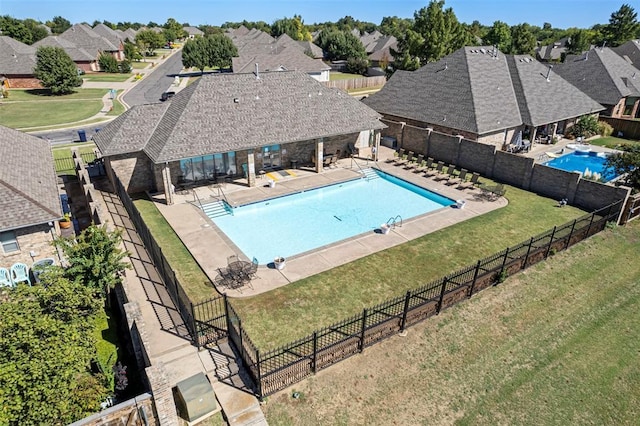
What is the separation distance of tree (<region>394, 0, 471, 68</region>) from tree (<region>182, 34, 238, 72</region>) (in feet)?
142

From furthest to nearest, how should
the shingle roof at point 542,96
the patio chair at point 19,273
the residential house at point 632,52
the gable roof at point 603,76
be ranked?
the residential house at point 632,52 < the gable roof at point 603,76 < the shingle roof at point 542,96 < the patio chair at point 19,273

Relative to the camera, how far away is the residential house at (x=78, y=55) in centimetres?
8319

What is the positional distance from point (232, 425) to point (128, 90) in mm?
67687

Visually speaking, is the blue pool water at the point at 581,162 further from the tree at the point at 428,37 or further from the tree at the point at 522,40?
the tree at the point at 522,40

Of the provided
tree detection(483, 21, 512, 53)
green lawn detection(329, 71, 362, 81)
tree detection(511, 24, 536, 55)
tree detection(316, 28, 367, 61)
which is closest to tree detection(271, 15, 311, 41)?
tree detection(316, 28, 367, 61)

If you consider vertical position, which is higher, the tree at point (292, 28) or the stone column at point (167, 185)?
the tree at point (292, 28)

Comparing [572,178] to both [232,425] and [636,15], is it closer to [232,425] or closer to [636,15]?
[232,425]

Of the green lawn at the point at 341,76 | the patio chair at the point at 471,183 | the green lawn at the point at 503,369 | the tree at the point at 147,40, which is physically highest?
the tree at the point at 147,40

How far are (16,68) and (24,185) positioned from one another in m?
65.4

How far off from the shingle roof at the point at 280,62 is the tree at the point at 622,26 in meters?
69.1

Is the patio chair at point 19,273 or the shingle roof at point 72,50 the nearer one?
the patio chair at point 19,273

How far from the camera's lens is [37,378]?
9.24m

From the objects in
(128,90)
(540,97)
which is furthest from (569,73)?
(128,90)

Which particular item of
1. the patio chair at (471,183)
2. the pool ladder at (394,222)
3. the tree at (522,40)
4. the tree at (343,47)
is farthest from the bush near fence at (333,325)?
the tree at (343,47)
